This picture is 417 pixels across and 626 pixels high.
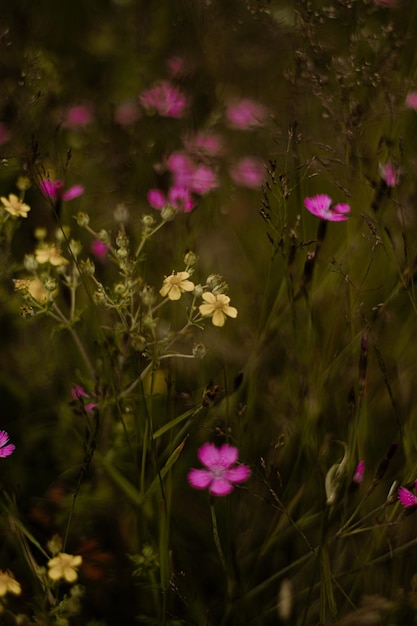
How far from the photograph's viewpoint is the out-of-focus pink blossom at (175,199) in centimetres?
104

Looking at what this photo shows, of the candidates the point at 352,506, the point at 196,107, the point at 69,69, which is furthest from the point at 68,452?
the point at 69,69

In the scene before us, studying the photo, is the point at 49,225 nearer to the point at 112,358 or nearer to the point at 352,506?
the point at 112,358

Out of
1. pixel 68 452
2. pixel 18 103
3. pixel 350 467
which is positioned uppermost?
pixel 18 103

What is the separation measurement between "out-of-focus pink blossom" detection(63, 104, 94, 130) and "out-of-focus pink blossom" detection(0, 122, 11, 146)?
0.46 feet

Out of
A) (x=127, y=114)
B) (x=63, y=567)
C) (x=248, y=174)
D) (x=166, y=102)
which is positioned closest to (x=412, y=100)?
(x=248, y=174)

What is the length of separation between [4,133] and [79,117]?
0.66 ft

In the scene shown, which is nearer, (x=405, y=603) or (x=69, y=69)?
(x=405, y=603)

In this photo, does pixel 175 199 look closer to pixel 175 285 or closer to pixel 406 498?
pixel 175 285

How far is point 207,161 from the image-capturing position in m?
1.13

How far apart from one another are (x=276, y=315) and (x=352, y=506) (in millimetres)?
303

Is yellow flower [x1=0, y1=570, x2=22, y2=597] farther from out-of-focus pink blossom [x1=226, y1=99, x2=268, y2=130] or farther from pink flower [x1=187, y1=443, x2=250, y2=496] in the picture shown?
out-of-focus pink blossom [x1=226, y1=99, x2=268, y2=130]

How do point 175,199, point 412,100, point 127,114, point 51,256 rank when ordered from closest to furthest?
1. point 51,256
2. point 175,199
3. point 412,100
4. point 127,114

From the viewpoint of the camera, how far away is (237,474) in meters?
0.84

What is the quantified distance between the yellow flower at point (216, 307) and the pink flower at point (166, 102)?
0.67 metres
